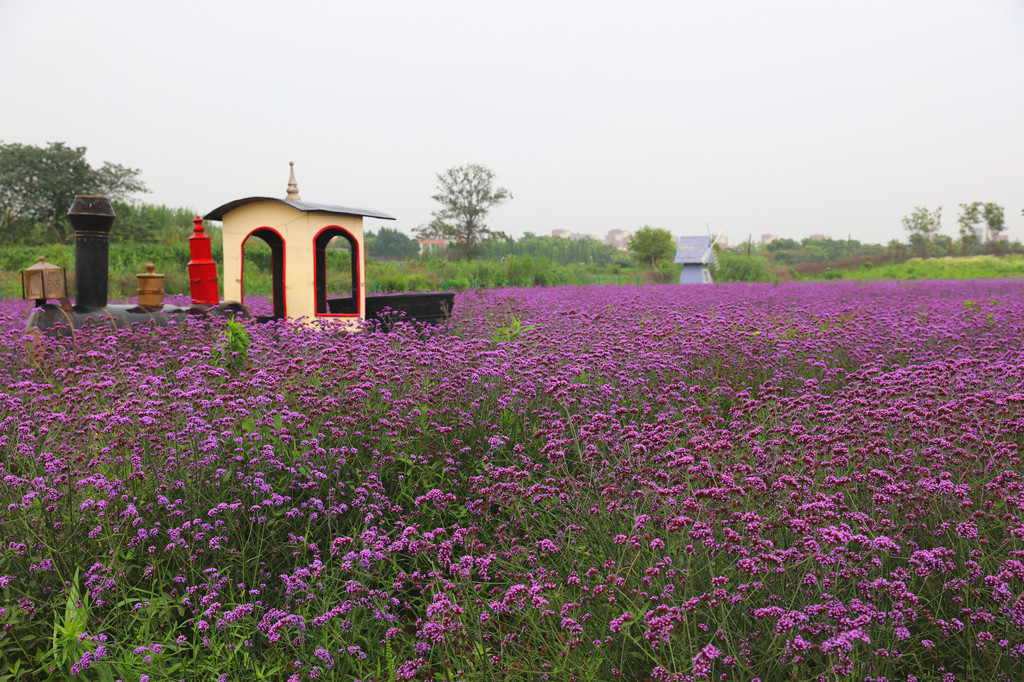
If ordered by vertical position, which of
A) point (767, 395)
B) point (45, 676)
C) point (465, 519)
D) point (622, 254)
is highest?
point (622, 254)

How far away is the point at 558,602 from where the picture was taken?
8.14ft

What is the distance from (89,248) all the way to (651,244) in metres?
43.4

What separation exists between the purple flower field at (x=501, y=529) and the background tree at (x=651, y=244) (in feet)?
143

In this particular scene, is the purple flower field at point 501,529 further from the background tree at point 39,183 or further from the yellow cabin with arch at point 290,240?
the background tree at point 39,183

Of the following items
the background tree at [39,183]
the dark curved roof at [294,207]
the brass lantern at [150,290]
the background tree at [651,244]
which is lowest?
the brass lantern at [150,290]

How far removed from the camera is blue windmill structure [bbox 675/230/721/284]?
35.0 m

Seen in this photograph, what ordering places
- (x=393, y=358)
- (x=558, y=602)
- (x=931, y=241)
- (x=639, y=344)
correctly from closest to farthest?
(x=558, y=602), (x=393, y=358), (x=639, y=344), (x=931, y=241)

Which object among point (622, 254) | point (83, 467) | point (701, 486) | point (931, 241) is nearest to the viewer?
point (701, 486)

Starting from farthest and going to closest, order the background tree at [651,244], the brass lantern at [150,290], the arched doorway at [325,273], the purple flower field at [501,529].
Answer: the background tree at [651,244], the arched doorway at [325,273], the brass lantern at [150,290], the purple flower field at [501,529]

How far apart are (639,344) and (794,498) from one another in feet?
10.9

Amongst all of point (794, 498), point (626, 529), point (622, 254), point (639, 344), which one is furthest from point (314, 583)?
point (622, 254)

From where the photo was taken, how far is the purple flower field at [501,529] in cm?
221

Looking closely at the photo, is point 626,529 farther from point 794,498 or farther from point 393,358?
point 393,358

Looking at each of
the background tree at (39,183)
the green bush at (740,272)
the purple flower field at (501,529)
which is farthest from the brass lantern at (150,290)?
the background tree at (39,183)
